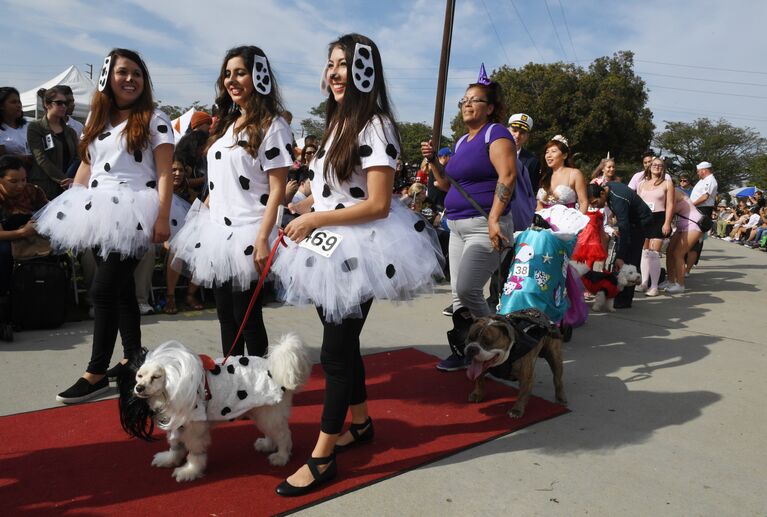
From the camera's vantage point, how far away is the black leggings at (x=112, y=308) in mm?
3424

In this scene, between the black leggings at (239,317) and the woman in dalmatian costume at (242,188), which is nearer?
the woman in dalmatian costume at (242,188)

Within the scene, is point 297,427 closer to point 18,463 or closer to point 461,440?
point 461,440

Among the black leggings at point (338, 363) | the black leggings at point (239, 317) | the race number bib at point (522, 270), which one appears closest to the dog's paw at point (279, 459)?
the black leggings at point (338, 363)

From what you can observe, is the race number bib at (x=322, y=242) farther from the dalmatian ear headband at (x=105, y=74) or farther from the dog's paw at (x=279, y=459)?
the dalmatian ear headband at (x=105, y=74)

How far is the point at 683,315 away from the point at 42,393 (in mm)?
6723

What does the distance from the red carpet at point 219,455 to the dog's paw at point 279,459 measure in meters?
0.03

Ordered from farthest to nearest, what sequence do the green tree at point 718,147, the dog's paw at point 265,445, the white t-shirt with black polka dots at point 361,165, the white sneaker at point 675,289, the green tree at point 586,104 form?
1. the green tree at point 718,147
2. the green tree at point 586,104
3. the white sneaker at point 675,289
4. the dog's paw at point 265,445
5. the white t-shirt with black polka dots at point 361,165

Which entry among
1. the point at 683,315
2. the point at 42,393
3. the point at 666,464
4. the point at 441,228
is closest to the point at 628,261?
the point at 683,315

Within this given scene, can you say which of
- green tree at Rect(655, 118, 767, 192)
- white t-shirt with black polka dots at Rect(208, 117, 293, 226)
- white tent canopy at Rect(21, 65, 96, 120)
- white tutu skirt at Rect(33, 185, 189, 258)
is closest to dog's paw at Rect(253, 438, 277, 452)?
white t-shirt with black polka dots at Rect(208, 117, 293, 226)

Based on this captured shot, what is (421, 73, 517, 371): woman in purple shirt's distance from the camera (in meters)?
3.80

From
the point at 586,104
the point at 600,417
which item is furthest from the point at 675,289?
the point at 586,104

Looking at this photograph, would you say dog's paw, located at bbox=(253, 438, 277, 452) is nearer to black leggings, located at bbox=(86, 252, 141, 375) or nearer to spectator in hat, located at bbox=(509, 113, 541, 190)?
black leggings, located at bbox=(86, 252, 141, 375)

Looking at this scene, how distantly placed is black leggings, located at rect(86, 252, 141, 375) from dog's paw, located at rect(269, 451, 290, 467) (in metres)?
1.21

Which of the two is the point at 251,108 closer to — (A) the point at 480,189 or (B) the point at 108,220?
(B) the point at 108,220
